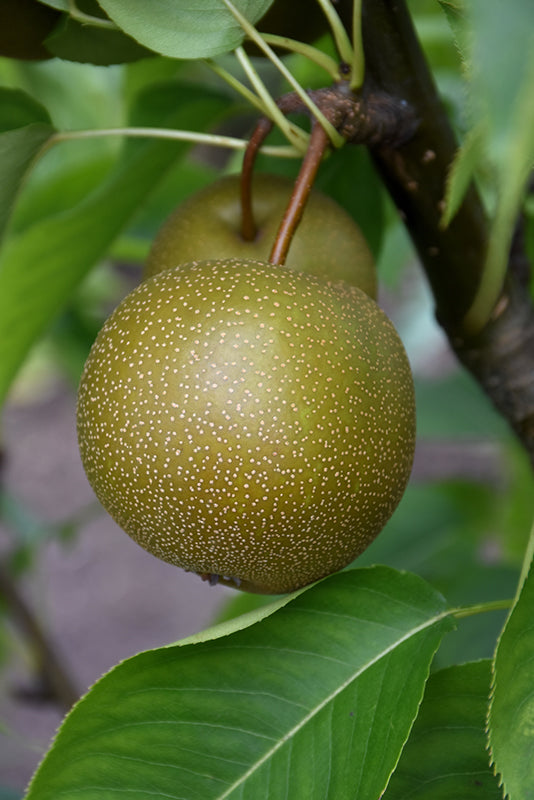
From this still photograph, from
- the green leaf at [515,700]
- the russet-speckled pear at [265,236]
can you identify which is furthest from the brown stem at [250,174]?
the green leaf at [515,700]

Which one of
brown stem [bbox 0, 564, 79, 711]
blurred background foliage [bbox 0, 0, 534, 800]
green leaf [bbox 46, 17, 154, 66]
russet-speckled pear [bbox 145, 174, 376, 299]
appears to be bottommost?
brown stem [bbox 0, 564, 79, 711]

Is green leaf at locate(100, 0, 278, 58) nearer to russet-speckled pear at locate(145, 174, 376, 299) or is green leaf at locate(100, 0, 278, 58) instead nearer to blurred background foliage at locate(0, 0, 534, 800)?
russet-speckled pear at locate(145, 174, 376, 299)

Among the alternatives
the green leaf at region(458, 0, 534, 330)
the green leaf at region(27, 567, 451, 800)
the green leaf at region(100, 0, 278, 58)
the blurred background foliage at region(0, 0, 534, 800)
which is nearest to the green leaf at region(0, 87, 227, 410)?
the blurred background foliage at region(0, 0, 534, 800)

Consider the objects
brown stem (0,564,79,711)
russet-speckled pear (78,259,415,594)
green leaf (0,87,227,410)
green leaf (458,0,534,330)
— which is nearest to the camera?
green leaf (458,0,534,330)

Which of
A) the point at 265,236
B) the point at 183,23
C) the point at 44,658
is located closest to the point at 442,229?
the point at 265,236

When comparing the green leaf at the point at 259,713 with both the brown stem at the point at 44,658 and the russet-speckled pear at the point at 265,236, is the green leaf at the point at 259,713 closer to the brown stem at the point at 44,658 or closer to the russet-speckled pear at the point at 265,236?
the russet-speckled pear at the point at 265,236

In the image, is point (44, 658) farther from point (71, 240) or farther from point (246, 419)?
point (246, 419)

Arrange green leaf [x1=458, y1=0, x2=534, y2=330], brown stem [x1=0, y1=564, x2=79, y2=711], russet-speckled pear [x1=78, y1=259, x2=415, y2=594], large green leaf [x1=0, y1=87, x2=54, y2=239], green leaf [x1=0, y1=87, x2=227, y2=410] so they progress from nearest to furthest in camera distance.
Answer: green leaf [x1=458, y1=0, x2=534, y2=330] < russet-speckled pear [x1=78, y1=259, x2=415, y2=594] < large green leaf [x1=0, y1=87, x2=54, y2=239] < green leaf [x1=0, y1=87, x2=227, y2=410] < brown stem [x1=0, y1=564, x2=79, y2=711]

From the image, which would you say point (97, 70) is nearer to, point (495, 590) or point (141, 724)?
point (495, 590)
